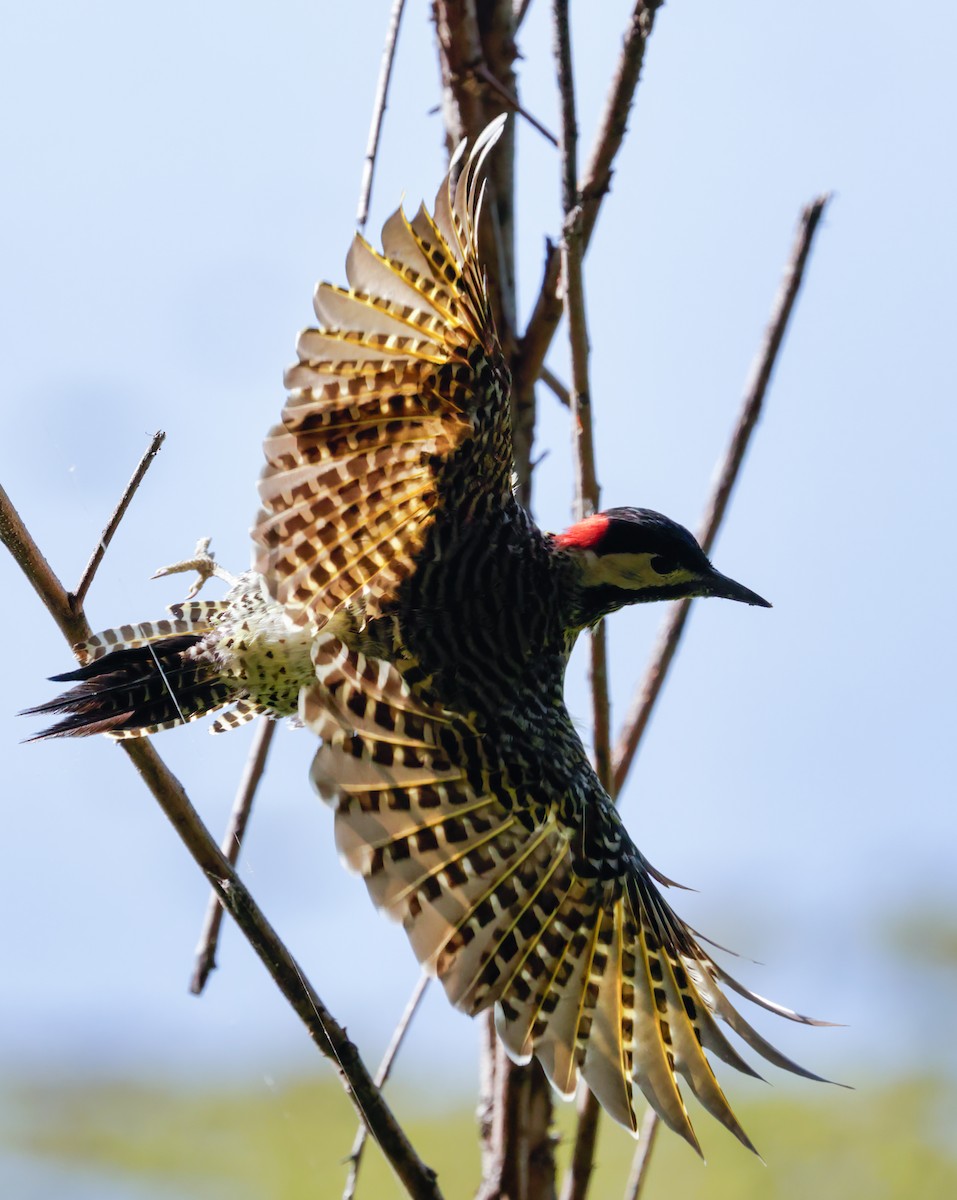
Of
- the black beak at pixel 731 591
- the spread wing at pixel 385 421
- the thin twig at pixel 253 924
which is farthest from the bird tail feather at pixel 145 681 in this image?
the black beak at pixel 731 591

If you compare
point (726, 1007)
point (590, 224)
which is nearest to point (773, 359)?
point (590, 224)

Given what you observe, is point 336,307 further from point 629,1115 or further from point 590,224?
point 629,1115

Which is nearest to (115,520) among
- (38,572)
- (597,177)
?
(38,572)

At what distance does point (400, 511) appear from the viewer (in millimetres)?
2783

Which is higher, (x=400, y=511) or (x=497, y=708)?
(x=400, y=511)

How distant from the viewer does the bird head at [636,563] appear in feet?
9.43

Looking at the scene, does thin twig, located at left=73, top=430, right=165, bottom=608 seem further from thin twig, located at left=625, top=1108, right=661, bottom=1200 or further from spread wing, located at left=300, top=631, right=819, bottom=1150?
thin twig, located at left=625, top=1108, right=661, bottom=1200

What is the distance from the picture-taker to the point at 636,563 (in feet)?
9.70

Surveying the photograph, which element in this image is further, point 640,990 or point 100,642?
point 640,990

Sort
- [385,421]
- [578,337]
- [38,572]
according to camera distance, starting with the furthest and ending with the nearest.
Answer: [385,421], [578,337], [38,572]

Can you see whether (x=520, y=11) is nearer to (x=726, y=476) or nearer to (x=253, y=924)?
(x=726, y=476)

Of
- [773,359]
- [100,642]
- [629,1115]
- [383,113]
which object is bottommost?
[629,1115]

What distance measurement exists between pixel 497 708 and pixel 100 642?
2.77 ft

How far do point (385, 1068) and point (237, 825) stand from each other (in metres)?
0.54
